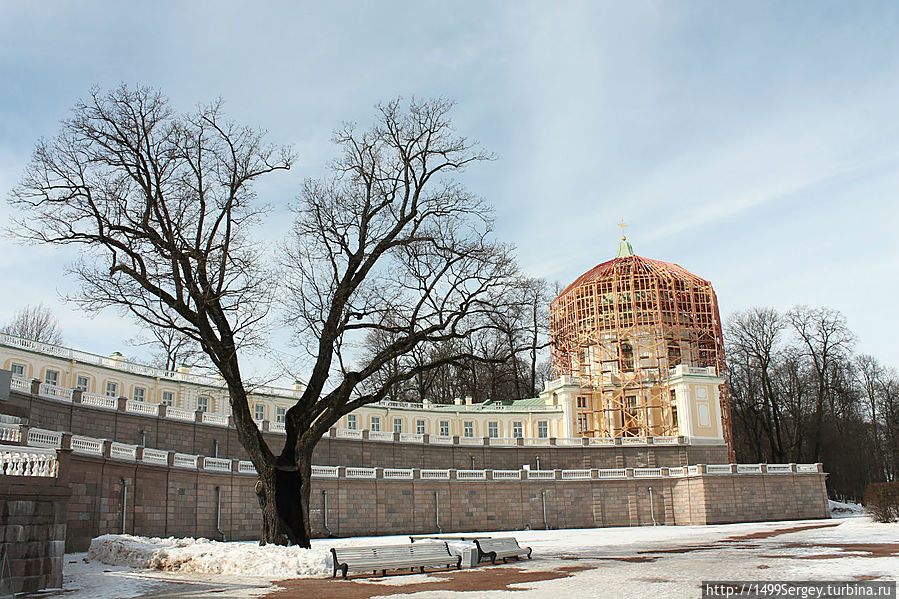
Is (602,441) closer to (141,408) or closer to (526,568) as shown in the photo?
(141,408)

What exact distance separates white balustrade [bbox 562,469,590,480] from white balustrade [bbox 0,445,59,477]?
4012 centimetres

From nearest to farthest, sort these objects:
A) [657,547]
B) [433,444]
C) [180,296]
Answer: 1. [180,296]
2. [657,547]
3. [433,444]

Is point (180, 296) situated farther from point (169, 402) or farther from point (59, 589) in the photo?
point (169, 402)

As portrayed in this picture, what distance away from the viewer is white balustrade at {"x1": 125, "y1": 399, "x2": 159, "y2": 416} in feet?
132

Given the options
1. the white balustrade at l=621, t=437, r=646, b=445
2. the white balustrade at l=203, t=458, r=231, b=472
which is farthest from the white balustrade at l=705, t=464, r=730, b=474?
the white balustrade at l=203, t=458, r=231, b=472

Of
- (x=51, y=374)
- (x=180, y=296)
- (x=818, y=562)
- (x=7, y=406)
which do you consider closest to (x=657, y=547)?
(x=818, y=562)

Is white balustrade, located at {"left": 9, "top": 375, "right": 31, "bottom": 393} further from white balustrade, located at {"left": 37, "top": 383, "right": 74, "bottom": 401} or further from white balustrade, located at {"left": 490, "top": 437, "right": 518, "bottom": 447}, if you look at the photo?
white balustrade, located at {"left": 490, "top": 437, "right": 518, "bottom": 447}

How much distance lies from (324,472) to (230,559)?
26.0 metres

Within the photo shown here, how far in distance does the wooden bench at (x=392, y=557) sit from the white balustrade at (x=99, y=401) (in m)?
25.3

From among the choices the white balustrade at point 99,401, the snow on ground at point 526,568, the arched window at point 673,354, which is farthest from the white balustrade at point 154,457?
the arched window at point 673,354

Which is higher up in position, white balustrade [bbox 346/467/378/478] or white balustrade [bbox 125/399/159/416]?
white balustrade [bbox 125/399/159/416]

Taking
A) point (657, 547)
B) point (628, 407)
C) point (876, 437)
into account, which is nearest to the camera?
point (657, 547)

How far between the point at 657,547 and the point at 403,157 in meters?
15.1

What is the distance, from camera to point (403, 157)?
2316 cm
